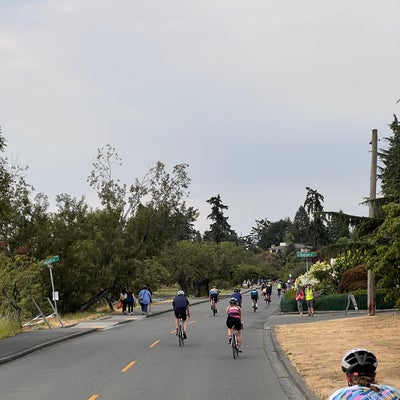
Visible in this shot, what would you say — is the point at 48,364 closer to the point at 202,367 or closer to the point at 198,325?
the point at 202,367

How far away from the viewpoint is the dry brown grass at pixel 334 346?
1237cm

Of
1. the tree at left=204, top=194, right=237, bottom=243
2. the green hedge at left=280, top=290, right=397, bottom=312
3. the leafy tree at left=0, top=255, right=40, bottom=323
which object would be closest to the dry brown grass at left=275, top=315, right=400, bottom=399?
the green hedge at left=280, top=290, right=397, bottom=312

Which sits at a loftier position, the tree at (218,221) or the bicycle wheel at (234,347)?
the tree at (218,221)

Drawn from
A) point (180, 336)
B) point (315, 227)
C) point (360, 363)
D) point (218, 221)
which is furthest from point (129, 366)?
point (218, 221)

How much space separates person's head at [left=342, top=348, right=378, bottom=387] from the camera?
414 cm

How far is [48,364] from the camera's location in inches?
653

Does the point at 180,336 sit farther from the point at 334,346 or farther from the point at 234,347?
the point at 334,346

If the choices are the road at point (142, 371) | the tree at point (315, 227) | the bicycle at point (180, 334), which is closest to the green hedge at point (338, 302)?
the road at point (142, 371)

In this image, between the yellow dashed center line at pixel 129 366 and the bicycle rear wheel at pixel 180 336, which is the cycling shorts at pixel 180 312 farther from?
the yellow dashed center line at pixel 129 366

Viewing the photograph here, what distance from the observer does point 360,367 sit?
13.7 ft

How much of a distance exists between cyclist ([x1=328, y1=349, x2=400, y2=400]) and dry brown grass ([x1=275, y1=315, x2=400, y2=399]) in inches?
273

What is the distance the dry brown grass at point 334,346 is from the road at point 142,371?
719 millimetres

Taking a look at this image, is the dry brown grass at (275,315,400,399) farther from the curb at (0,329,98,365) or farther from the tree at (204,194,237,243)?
the tree at (204,194,237,243)

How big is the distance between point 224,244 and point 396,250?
298ft
